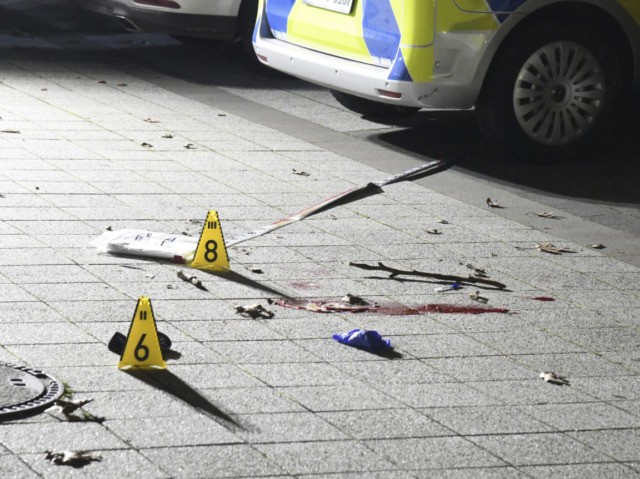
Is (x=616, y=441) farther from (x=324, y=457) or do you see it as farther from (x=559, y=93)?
(x=559, y=93)

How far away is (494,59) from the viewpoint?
8.62 metres

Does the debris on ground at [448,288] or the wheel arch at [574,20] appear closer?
the debris on ground at [448,288]

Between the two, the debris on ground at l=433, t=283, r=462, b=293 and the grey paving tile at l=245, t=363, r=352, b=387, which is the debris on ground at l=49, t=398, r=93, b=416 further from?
the debris on ground at l=433, t=283, r=462, b=293

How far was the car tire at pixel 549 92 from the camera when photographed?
8570mm

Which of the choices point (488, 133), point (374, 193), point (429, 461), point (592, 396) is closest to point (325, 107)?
point (488, 133)

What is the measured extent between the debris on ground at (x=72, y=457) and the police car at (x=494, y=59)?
15.8ft

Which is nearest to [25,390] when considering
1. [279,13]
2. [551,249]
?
[551,249]

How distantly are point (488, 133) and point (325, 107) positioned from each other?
84.8 inches

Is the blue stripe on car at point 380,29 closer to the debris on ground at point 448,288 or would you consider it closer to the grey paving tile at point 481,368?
the debris on ground at point 448,288

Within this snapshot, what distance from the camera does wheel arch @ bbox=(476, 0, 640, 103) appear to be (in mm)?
8500

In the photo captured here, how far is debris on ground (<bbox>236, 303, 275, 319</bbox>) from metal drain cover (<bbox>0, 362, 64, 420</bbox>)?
111 centimetres

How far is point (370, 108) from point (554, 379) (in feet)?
18.0

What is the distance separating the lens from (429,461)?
408 cm

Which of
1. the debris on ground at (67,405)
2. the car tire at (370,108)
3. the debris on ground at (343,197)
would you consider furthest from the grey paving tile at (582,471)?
the car tire at (370,108)
